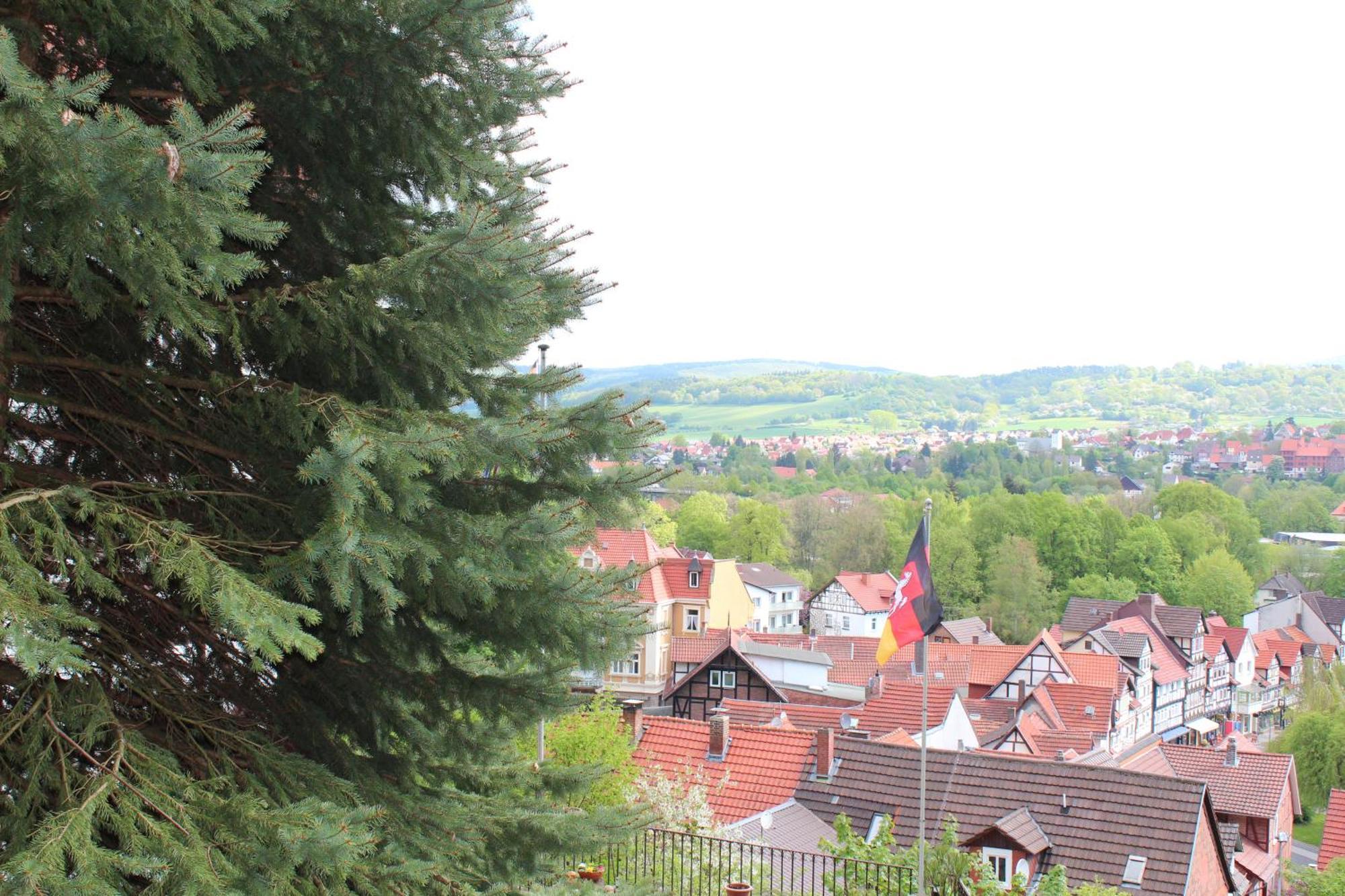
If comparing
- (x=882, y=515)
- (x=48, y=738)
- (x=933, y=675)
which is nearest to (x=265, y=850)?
(x=48, y=738)

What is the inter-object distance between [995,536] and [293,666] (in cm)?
9208

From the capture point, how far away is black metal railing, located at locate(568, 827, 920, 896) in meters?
10.3

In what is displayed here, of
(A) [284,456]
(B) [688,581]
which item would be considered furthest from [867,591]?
(A) [284,456]

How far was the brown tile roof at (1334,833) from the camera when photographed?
27.0m

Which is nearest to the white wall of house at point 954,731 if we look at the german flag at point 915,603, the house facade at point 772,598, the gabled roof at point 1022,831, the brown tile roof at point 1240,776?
the brown tile roof at point 1240,776

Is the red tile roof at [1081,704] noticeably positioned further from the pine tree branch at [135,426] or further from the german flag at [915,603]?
the pine tree branch at [135,426]

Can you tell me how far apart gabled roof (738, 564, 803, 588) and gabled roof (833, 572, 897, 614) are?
3.17 metres

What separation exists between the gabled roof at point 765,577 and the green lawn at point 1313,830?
110ft

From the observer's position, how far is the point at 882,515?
102 metres

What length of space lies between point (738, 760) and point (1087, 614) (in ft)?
178

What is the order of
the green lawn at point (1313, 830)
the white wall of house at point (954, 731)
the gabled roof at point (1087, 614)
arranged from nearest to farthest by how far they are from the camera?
the white wall of house at point (954, 731), the green lawn at point (1313, 830), the gabled roof at point (1087, 614)

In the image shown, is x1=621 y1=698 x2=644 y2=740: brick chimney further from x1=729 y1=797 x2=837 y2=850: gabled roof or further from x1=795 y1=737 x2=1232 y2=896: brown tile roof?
x1=795 y1=737 x2=1232 y2=896: brown tile roof

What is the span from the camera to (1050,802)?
1927cm

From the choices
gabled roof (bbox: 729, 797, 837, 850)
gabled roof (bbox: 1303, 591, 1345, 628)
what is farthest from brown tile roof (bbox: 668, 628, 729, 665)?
gabled roof (bbox: 1303, 591, 1345, 628)
